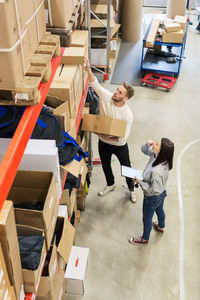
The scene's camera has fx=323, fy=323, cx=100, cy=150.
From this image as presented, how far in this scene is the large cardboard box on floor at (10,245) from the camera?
6.14ft

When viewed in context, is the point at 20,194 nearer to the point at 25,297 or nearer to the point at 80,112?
the point at 25,297

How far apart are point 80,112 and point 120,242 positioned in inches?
85.1

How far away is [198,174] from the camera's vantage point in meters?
6.43

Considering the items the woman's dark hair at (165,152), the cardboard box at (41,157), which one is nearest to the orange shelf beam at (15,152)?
the cardboard box at (41,157)

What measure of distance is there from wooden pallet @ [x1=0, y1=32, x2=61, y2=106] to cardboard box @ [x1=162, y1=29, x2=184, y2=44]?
6752 millimetres

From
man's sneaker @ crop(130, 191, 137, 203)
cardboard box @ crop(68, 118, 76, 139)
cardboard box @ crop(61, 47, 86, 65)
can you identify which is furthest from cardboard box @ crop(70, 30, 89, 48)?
man's sneaker @ crop(130, 191, 137, 203)

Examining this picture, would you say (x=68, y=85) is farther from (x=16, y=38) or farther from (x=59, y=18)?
(x=16, y=38)

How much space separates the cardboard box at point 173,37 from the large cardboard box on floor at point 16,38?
700cm

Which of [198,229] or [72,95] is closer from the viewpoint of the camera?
[72,95]

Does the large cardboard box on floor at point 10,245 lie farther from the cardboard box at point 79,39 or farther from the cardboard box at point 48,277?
the cardboard box at point 79,39

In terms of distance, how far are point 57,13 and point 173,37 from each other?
642cm

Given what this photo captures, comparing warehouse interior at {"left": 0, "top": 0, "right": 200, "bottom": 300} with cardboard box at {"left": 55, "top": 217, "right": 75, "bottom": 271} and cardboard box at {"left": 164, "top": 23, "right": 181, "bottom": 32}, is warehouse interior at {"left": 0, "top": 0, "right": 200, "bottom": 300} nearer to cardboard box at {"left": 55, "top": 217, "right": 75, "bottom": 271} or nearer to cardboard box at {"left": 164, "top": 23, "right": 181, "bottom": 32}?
cardboard box at {"left": 55, "top": 217, "right": 75, "bottom": 271}

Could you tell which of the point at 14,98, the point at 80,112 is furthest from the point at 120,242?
the point at 14,98

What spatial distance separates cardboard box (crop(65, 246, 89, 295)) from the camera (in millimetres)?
4281
